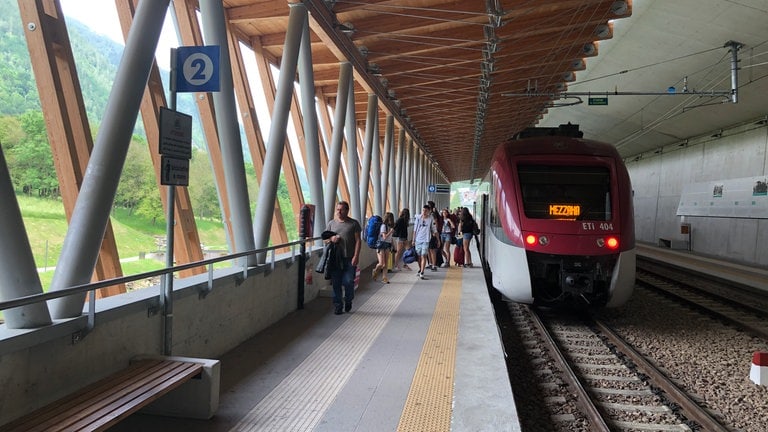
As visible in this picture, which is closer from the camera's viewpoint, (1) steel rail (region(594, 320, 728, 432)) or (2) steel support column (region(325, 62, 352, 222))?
(1) steel rail (region(594, 320, 728, 432))

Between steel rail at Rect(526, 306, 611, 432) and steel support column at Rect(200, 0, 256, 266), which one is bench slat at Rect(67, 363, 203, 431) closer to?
steel support column at Rect(200, 0, 256, 266)

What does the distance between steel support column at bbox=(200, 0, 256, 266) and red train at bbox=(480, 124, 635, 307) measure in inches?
139

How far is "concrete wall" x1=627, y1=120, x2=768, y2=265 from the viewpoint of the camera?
15.2 metres

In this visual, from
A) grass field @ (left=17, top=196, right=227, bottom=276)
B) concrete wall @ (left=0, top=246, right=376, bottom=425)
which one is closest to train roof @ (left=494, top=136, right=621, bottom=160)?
concrete wall @ (left=0, top=246, right=376, bottom=425)

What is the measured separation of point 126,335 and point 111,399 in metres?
0.75

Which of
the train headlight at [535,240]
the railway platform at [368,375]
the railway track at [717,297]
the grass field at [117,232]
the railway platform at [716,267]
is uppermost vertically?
the grass field at [117,232]

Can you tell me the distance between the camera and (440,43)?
1197 centimetres

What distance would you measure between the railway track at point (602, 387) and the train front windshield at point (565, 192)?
5.34 feet

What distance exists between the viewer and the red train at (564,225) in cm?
685

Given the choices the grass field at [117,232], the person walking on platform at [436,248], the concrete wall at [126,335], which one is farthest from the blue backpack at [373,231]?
the concrete wall at [126,335]

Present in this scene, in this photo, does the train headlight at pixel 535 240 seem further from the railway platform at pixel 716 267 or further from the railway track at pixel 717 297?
the railway platform at pixel 716 267

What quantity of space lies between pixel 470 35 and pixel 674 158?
14295 mm

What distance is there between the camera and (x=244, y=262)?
557 cm

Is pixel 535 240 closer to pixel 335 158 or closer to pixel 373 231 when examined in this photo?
pixel 373 231
